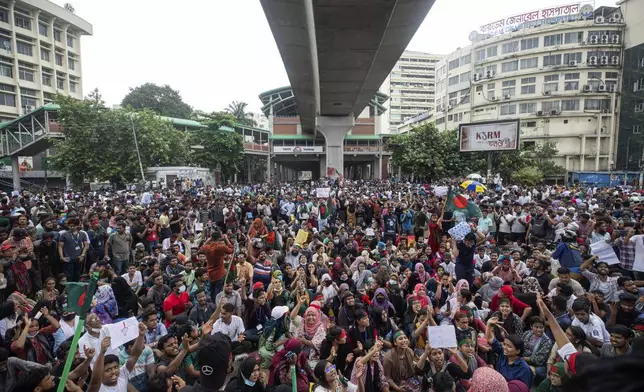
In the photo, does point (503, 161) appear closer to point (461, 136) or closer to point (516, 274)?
point (461, 136)

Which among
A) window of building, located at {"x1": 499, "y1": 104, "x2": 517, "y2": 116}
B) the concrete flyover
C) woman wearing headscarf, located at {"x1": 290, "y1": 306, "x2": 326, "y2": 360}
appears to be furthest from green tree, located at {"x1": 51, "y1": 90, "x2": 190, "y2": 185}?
window of building, located at {"x1": 499, "y1": 104, "x2": 517, "y2": 116}

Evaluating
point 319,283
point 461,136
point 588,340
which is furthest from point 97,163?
point 588,340

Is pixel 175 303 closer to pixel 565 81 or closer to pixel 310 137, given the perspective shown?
pixel 310 137

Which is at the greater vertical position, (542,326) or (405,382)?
(542,326)

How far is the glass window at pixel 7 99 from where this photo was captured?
3597 centimetres

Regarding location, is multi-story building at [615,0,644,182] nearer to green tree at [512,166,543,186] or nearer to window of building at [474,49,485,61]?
window of building at [474,49,485,61]

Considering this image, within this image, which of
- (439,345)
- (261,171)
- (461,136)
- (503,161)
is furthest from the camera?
(261,171)

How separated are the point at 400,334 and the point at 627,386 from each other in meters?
3.40

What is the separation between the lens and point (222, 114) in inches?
1399

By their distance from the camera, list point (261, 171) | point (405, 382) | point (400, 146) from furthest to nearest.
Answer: point (261, 171) → point (400, 146) → point (405, 382)

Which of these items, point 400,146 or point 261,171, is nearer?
point 400,146

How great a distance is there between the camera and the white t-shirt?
3.34 metres

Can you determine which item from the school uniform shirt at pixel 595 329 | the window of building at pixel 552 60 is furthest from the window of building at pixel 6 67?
the window of building at pixel 552 60

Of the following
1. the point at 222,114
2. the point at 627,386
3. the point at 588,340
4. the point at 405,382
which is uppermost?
the point at 222,114
